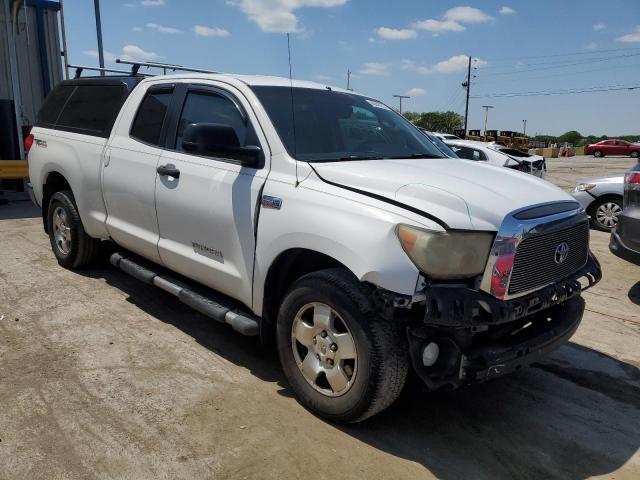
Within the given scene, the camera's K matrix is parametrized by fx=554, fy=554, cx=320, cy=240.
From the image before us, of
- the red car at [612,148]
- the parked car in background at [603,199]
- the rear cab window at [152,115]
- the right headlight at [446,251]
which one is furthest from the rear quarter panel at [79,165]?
the red car at [612,148]

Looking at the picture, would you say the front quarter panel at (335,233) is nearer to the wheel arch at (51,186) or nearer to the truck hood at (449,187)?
the truck hood at (449,187)

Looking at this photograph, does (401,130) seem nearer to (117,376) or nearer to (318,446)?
(318,446)

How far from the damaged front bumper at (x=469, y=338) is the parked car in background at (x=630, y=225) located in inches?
114

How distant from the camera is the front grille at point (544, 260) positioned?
9.35 feet

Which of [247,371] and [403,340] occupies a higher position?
[403,340]

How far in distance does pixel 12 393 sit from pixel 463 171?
10.2 feet

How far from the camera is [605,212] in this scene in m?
9.75

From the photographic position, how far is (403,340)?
2.81 metres

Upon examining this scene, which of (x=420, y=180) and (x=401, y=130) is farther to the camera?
(x=401, y=130)

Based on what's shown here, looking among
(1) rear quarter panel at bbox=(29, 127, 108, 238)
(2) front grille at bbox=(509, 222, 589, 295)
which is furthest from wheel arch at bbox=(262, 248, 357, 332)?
(1) rear quarter panel at bbox=(29, 127, 108, 238)

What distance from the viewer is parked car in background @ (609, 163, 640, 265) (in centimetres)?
531

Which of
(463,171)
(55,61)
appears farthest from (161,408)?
(55,61)

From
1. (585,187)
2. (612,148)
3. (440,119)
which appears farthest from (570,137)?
(585,187)

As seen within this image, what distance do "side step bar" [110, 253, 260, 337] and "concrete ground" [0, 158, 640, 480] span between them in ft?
1.30
